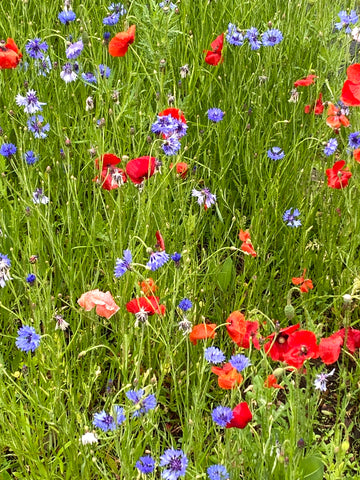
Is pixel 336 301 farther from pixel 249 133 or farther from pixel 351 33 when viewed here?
pixel 351 33

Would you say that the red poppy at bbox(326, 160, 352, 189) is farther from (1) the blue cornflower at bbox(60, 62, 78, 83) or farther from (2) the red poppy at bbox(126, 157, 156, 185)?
(1) the blue cornflower at bbox(60, 62, 78, 83)

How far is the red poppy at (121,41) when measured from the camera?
80.8 inches

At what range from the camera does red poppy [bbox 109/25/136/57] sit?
80.8 inches

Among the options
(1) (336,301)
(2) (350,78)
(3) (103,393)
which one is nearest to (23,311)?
(3) (103,393)

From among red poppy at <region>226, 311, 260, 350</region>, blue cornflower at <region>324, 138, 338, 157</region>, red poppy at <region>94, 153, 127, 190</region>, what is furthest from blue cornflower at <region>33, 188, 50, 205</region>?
blue cornflower at <region>324, 138, 338, 157</region>

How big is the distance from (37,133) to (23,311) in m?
0.58

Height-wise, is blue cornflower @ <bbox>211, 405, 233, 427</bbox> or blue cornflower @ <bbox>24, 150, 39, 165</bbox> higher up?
blue cornflower @ <bbox>24, 150, 39, 165</bbox>

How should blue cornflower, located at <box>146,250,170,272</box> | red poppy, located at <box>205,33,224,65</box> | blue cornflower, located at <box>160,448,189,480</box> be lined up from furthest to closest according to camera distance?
red poppy, located at <box>205,33,224,65</box>, blue cornflower, located at <box>146,250,170,272</box>, blue cornflower, located at <box>160,448,189,480</box>

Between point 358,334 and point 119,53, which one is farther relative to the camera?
point 119,53

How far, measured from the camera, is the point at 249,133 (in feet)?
8.05

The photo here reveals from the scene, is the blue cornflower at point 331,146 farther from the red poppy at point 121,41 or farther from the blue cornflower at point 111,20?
the blue cornflower at point 111,20

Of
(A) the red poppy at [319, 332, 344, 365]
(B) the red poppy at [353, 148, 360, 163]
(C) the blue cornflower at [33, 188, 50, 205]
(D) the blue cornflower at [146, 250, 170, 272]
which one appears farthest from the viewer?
(B) the red poppy at [353, 148, 360, 163]

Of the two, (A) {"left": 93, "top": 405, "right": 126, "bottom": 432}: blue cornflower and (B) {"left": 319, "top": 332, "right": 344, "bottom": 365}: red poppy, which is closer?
(A) {"left": 93, "top": 405, "right": 126, "bottom": 432}: blue cornflower

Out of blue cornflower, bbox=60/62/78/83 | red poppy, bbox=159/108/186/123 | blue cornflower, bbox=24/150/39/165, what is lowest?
red poppy, bbox=159/108/186/123
